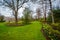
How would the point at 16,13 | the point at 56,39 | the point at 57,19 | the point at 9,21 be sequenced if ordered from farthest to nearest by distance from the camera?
the point at 9,21, the point at 16,13, the point at 57,19, the point at 56,39

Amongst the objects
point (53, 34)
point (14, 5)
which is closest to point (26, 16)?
point (14, 5)

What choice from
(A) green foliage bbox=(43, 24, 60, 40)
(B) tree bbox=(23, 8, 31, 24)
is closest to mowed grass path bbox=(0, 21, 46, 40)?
(A) green foliage bbox=(43, 24, 60, 40)

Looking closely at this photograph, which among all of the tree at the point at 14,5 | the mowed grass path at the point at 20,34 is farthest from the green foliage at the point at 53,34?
the tree at the point at 14,5

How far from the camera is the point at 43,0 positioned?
10.5 meters

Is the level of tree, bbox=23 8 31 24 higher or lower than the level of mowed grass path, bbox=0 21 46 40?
higher

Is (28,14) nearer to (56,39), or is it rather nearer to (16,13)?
(16,13)

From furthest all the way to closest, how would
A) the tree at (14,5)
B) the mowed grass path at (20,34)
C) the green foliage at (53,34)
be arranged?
the tree at (14,5) < the mowed grass path at (20,34) < the green foliage at (53,34)

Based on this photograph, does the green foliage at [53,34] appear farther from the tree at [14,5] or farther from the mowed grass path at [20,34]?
the tree at [14,5]

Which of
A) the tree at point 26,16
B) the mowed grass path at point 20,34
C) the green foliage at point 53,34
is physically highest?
the tree at point 26,16

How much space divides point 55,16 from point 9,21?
389 centimetres

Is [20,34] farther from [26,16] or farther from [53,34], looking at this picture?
[26,16]

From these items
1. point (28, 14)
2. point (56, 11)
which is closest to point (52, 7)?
point (56, 11)

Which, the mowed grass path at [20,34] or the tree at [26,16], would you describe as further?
the tree at [26,16]

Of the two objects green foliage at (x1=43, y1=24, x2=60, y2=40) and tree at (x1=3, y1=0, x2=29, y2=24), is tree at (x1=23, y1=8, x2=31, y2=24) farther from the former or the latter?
green foliage at (x1=43, y1=24, x2=60, y2=40)
